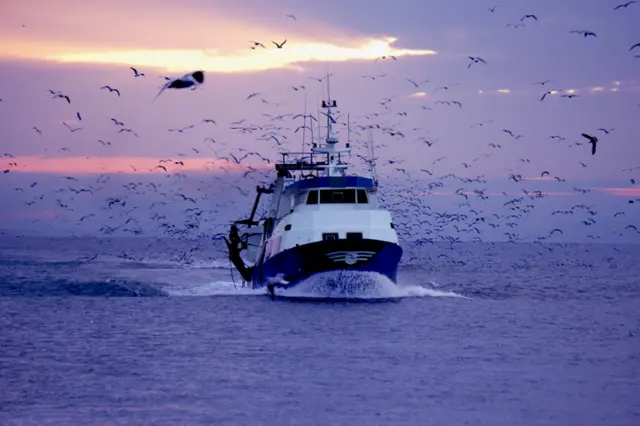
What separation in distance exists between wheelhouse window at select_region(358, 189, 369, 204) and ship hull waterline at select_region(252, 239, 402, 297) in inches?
131

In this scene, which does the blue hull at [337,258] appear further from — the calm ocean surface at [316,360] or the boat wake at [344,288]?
the calm ocean surface at [316,360]

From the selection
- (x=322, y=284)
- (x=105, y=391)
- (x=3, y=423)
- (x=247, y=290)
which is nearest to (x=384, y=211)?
(x=322, y=284)

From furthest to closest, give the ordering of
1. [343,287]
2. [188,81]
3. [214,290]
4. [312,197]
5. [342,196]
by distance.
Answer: [214,290]
[342,196]
[312,197]
[343,287]
[188,81]

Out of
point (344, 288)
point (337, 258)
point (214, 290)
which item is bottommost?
point (214, 290)

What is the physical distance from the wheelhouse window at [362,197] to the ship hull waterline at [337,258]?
3.32 metres

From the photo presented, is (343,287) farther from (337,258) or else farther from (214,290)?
(214,290)

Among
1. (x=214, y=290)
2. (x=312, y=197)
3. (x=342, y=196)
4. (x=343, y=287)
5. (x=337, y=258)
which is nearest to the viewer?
(x=337, y=258)

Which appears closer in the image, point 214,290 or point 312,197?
point 312,197

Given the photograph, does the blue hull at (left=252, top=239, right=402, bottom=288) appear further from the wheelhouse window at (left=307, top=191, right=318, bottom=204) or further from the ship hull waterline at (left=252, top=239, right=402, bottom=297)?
the wheelhouse window at (left=307, top=191, right=318, bottom=204)

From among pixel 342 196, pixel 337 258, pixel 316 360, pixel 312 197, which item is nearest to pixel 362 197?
pixel 342 196

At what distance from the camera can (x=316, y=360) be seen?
35.3 meters

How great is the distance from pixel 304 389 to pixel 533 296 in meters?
45.7

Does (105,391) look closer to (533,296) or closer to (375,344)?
(375,344)

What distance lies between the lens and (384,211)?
54.4 m
